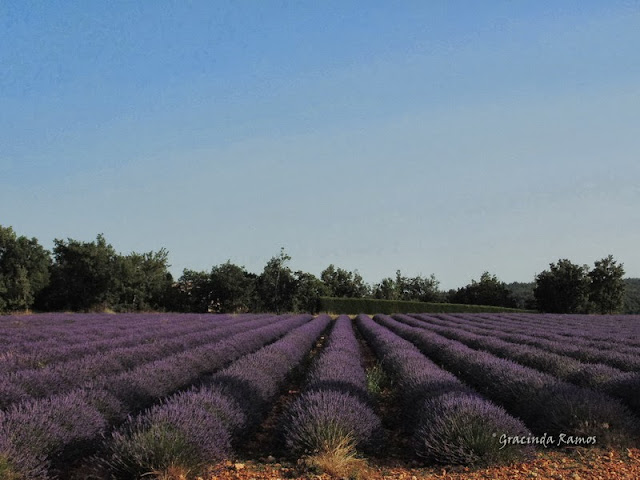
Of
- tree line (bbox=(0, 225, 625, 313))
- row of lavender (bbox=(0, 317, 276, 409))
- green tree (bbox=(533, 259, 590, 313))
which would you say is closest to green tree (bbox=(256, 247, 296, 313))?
tree line (bbox=(0, 225, 625, 313))

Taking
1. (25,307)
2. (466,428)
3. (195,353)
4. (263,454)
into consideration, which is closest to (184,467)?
(263,454)

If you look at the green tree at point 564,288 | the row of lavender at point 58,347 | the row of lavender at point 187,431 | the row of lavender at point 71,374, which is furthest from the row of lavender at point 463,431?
the green tree at point 564,288

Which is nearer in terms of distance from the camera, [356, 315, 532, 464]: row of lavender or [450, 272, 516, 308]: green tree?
[356, 315, 532, 464]: row of lavender

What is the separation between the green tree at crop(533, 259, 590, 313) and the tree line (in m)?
0.09

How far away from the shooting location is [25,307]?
35156mm

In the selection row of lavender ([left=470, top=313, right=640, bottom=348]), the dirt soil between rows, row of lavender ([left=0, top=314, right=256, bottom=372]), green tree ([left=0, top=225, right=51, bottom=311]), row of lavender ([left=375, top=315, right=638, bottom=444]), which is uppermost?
green tree ([left=0, top=225, right=51, bottom=311])

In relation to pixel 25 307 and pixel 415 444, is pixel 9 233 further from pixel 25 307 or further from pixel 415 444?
pixel 415 444

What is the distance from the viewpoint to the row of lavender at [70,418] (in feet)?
11.2

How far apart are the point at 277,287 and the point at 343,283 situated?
1376 centimetres

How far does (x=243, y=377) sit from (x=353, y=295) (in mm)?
53803

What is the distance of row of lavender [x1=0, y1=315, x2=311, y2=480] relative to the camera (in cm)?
342

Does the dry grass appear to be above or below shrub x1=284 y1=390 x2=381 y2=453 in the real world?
below

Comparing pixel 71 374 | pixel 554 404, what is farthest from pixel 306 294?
pixel 554 404

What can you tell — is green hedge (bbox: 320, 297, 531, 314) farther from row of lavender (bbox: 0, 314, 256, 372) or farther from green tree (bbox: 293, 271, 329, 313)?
row of lavender (bbox: 0, 314, 256, 372)
